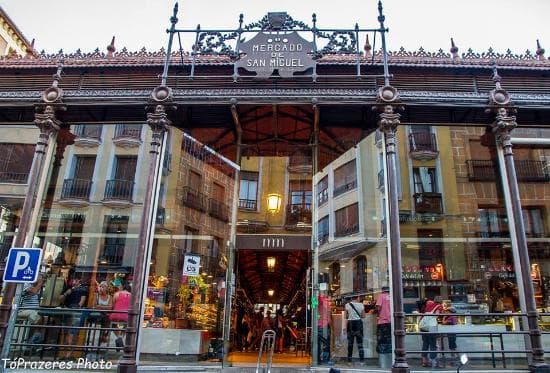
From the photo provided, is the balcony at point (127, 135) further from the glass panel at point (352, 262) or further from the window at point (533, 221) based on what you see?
the window at point (533, 221)

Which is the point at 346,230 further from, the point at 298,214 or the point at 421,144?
the point at 421,144

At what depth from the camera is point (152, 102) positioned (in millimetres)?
10062

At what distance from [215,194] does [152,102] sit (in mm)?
2947

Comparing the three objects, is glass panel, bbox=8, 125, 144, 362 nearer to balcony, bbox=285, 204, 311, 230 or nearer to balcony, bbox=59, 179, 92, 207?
balcony, bbox=59, 179, 92, 207

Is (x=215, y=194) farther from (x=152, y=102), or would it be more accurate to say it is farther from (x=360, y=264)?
(x=360, y=264)

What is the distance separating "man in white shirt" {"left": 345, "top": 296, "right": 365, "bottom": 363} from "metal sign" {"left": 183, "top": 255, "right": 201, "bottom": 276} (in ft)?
12.8

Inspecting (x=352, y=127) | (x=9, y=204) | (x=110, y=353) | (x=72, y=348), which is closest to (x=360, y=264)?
(x=352, y=127)

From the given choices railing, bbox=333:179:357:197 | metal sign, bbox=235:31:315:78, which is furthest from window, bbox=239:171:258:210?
metal sign, bbox=235:31:315:78

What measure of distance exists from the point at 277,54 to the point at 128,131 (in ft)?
14.7

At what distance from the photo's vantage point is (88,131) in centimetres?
1139

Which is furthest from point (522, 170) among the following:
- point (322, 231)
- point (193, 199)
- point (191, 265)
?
point (191, 265)

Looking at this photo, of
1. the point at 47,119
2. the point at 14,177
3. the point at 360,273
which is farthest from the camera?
the point at 14,177

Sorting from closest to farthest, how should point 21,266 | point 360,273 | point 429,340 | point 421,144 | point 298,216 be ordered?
point 21,266 < point 429,340 < point 360,273 < point 421,144 < point 298,216

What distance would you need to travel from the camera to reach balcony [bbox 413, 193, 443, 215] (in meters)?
10.9
